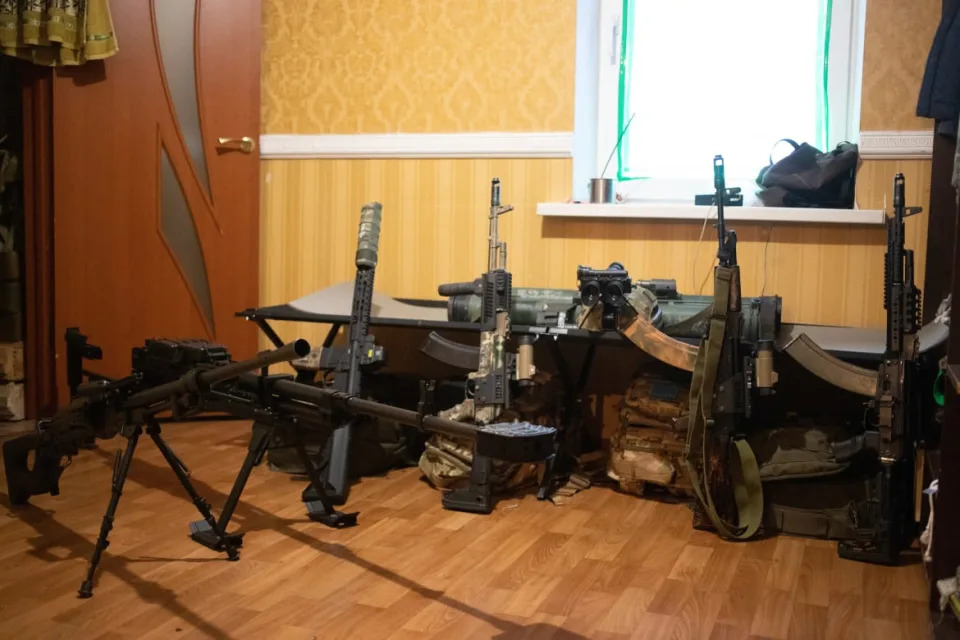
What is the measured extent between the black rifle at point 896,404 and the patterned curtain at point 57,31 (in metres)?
3.24

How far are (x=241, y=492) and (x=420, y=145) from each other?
83.4 inches

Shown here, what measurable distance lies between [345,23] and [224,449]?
6.86 feet

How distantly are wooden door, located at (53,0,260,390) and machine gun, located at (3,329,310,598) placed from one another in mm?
1402

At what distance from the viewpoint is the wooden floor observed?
234cm

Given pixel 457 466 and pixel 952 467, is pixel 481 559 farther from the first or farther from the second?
pixel 952 467

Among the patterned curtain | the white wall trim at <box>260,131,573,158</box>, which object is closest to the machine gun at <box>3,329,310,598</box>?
the patterned curtain

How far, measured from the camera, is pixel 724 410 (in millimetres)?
3002

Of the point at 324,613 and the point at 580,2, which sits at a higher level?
the point at 580,2

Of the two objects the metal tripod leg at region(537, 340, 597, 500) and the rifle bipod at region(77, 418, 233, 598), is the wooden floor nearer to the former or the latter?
the rifle bipod at region(77, 418, 233, 598)

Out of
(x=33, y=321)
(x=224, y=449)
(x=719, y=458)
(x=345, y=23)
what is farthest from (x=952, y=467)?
(x=33, y=321)

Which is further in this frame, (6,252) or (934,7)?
(6,252)

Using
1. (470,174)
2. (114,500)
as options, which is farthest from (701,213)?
(114,500)

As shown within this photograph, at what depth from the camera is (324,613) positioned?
2.40 metres

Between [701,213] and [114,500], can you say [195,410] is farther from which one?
[701,213]
